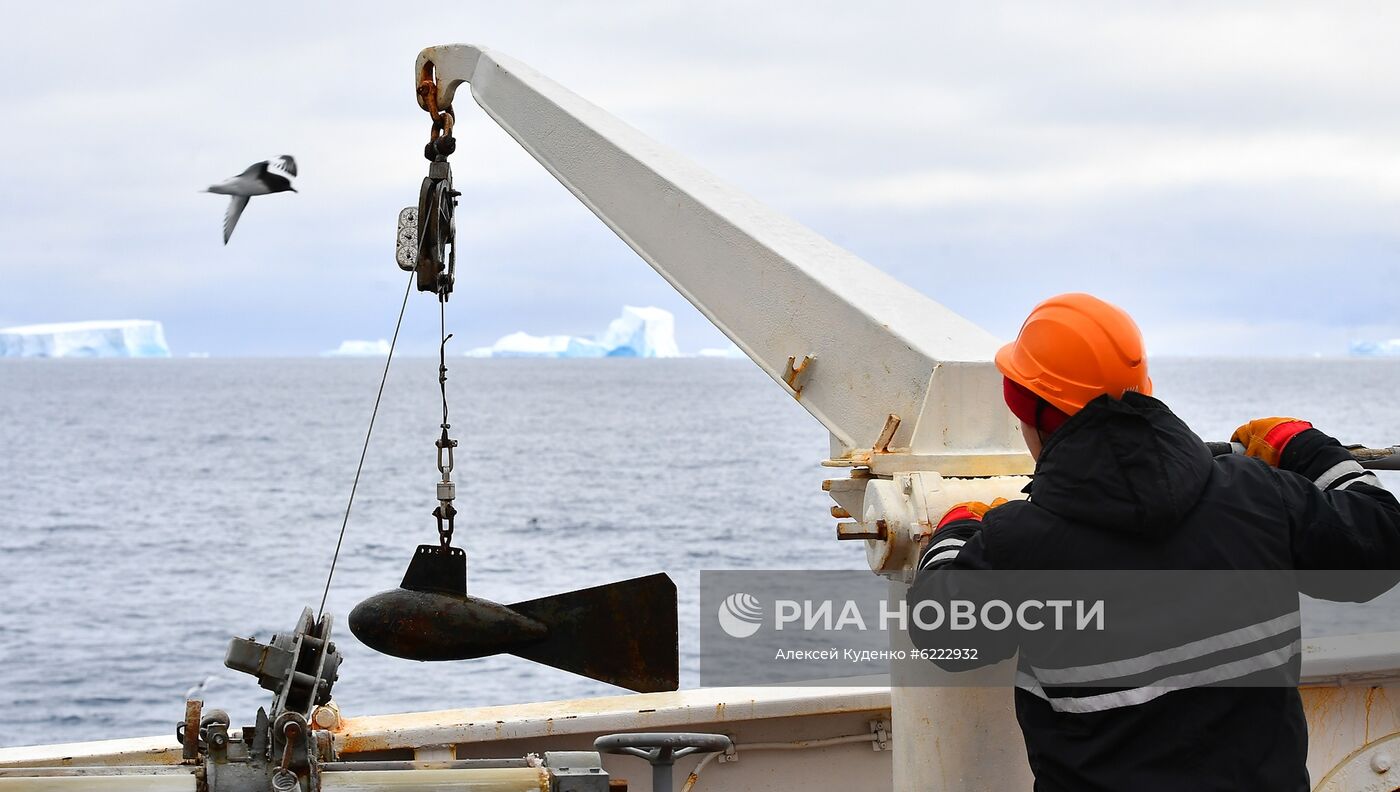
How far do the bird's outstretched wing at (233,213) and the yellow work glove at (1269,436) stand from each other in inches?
180

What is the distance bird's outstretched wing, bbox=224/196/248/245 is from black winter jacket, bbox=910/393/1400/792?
183 inches

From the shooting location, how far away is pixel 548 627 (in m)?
3.92

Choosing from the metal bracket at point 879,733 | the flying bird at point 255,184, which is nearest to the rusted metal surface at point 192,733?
the metal bracket at point 879,733

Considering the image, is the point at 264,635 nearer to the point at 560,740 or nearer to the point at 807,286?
the point at 560,740

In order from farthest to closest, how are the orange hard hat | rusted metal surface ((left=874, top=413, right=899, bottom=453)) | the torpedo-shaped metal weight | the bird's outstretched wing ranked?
the bird's outstretched wing → the torpedo-shaped metal weight → rusted metal surface ((left=874, top=413, right=899, bottom=453)) → the orange hard hat

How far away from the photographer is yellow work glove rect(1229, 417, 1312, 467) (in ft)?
8.05

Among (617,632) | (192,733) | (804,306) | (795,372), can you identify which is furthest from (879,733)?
(192,733)

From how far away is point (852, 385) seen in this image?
118 inches

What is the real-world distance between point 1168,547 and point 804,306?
120cm

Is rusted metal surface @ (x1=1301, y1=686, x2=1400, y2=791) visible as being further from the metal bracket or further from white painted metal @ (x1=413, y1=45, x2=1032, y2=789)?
white painted metal @ (x1=413, y1=45, x2=1032, y2=789)

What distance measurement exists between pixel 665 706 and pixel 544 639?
82 centimetres

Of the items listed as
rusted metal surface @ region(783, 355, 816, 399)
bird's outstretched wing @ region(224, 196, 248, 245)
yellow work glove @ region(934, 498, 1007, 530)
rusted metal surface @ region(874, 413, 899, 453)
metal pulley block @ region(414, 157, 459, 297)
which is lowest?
yellow work glove @ region(934, 498, 1007, 530)

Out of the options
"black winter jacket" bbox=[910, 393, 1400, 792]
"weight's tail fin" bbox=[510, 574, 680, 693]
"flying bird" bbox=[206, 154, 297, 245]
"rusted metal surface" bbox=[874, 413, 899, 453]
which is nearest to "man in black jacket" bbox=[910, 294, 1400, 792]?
"black winter jacket" bbox=[910, 393, 1400, 792]

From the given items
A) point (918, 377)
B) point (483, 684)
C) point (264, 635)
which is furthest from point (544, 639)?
point (264, 635)
